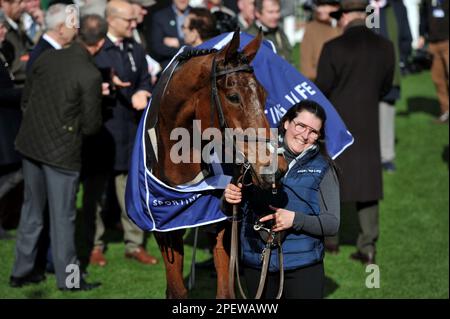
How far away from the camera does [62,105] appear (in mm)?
6496

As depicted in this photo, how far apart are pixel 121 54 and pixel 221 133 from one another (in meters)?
3.22

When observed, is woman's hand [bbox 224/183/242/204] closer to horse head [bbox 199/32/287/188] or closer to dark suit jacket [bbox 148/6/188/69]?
horse head [bbox 199/32/287/188]

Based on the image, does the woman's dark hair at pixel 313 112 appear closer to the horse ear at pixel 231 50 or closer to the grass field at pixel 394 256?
the horse ear at pixel 231 50

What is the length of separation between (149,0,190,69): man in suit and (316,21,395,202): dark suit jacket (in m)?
1.99

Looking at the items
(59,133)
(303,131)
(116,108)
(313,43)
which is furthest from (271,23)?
(303,131)

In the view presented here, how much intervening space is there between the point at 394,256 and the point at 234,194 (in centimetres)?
408

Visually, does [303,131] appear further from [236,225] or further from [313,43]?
[313,43]

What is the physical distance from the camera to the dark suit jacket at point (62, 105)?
650 centimetres

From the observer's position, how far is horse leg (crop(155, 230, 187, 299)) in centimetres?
530

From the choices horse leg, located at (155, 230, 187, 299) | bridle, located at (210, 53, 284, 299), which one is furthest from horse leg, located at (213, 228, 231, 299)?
bridle, located at (210, 53, 284, 299)

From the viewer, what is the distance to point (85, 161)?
7480 millimetres

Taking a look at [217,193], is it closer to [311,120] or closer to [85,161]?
[311,120]
